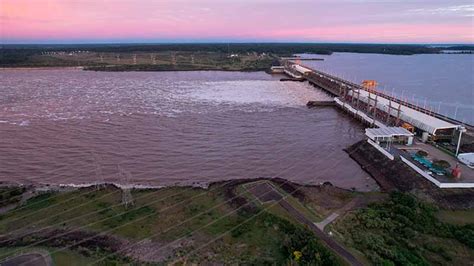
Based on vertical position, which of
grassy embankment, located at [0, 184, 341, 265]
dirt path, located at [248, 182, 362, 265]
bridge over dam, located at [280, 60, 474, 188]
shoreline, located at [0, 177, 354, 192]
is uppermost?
bridge over dam, located at [280, 60, 474, 188]

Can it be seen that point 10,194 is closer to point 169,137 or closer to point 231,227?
point 231,227

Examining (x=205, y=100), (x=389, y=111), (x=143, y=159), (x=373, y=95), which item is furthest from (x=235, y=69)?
(x=143, y=159)

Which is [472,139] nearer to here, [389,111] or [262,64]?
[389,111]

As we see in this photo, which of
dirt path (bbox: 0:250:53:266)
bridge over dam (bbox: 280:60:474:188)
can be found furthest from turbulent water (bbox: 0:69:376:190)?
dirt path (bbox: 0:250:53:266)

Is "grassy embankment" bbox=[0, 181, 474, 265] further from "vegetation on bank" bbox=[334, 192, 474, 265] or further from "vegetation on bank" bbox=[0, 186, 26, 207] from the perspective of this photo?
"vegetation on bank" bbox=[0, 186, 26, 207]

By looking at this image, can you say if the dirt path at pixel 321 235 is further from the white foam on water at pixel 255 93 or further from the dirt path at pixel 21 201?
the white foam on water at pixel 255 93

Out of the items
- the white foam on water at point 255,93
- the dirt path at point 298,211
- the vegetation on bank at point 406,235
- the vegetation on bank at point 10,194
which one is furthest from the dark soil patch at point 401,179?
the vegetation on bank at point 10,194
